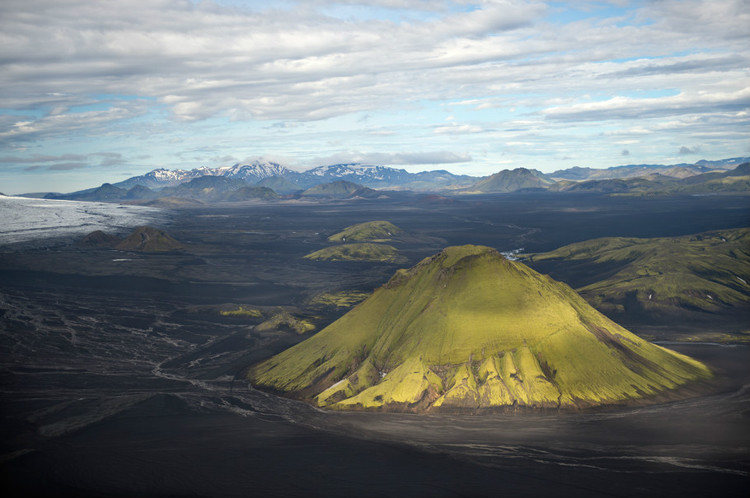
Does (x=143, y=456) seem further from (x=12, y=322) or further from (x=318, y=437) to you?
(x=12, y=322)

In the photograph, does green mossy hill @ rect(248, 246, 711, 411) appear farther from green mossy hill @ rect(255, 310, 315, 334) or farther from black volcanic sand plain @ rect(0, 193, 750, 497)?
green mossy hill @ rect(255, 310, 315, 334)

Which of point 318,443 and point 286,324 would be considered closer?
point 318,443

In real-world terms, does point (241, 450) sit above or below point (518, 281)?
below

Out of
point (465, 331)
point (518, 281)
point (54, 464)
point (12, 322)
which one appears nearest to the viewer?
point (54, 464)

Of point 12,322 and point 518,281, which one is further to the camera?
point 12,322

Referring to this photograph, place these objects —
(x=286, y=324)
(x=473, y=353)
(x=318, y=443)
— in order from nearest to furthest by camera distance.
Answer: (x=318, y=443)
(x=473, y=353)
(x=286, y=324)

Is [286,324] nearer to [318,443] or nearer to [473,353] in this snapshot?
Result: [473,353]

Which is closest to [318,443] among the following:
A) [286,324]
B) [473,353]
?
[473,353]

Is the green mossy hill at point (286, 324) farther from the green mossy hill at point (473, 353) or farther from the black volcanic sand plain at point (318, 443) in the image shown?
the black volcanic sand plain at point (318, 443)

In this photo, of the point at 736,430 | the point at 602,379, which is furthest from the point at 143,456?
the point at 736,430
